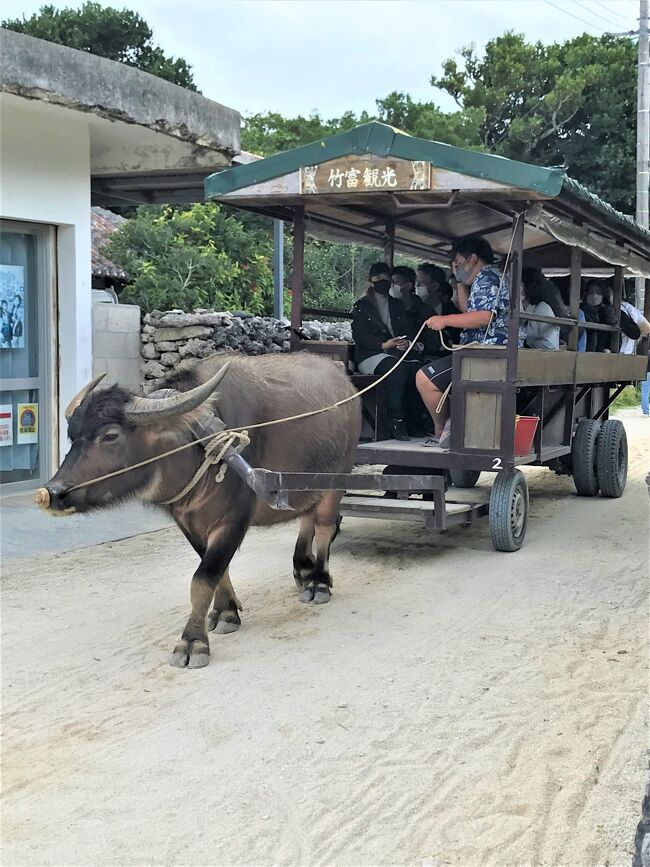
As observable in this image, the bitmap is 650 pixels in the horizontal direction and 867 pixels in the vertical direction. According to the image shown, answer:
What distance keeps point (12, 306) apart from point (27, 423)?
1.06 m

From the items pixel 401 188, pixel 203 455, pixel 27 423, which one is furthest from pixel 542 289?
pixel 27 423

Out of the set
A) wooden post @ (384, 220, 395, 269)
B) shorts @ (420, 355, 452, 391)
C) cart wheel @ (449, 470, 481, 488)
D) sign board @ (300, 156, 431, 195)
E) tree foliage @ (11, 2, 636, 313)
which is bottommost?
cart wheel @ (449, 470, 481, 488)

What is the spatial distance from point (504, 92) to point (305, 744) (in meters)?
26.7

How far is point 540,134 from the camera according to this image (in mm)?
26578

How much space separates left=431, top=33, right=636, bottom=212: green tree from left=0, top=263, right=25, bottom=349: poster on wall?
19.9 m

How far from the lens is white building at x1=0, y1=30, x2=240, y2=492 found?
7.79m

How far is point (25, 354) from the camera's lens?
847 cm

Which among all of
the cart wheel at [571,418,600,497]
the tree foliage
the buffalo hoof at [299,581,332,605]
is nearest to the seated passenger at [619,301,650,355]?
the cart wheel at [571,418,600,497]

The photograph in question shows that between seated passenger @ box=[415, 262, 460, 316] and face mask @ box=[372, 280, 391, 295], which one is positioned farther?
seated passenger @ box=[415, 262, 460, 316]

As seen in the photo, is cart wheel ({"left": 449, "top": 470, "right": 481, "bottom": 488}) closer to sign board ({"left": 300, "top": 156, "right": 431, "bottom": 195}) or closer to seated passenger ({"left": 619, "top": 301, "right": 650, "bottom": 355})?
seated passenger ({"left": 619, "top": 301, "right": 650, "bottom": 355})

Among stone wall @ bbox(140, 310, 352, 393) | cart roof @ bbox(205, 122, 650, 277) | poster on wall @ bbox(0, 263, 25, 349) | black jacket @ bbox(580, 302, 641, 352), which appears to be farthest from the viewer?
stone wall @ bbox(140, 310, 352, 393)

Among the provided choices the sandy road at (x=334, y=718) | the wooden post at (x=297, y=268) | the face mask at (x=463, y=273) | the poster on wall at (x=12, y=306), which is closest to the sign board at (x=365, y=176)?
the wooden post at (x=297, y=268)

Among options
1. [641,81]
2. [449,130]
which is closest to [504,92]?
[449,130]

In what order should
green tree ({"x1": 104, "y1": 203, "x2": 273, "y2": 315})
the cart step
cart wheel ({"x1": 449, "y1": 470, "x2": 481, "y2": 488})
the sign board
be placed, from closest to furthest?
the sign board < the cart step < cart wheel ({"x1": 449, "y1": 470, "x2": 481, "y2": 488}) < green tree ({"x1": 104, "y1": 203, "x2": 273, "y2": 315})
